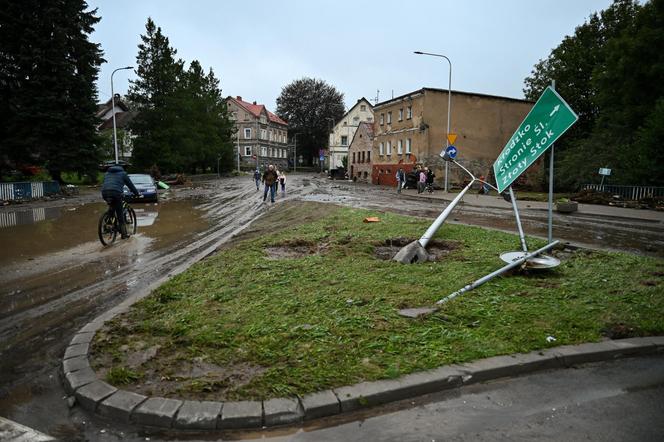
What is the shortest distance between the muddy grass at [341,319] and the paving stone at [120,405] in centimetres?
12

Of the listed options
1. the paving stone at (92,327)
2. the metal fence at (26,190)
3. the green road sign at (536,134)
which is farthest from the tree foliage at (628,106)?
the metal fence at (26,190)

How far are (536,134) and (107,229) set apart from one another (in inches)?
366

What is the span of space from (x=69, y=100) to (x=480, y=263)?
32.4m

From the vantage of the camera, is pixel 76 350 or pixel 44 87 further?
pixel 44 87

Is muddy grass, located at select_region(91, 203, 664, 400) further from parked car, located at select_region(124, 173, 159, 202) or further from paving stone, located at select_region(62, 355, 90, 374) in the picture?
parked car, located at select_region(124, 173, 159, 202)

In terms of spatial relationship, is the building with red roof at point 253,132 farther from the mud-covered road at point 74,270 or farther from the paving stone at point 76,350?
the paving stone at point 76,350

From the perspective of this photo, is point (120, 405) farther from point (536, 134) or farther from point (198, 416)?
Result: point (536, 134)

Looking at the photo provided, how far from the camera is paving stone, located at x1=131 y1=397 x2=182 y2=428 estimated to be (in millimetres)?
3035

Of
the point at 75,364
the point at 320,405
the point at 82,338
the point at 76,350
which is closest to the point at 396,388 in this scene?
the point at 320,405

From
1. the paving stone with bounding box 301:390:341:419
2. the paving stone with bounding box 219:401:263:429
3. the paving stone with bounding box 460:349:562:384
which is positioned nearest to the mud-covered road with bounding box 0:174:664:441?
the paving stone with bounding box 219:401:263:429

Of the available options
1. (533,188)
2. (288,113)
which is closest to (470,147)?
(533,188)

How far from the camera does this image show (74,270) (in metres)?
7.69

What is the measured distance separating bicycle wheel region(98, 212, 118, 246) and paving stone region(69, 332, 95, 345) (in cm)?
628

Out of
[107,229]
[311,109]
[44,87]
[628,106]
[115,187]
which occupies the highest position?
[311,109]
